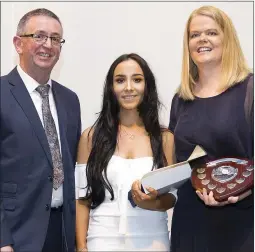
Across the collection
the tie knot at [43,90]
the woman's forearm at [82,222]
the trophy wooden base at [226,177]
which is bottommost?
the woman's forearm at [82,222]

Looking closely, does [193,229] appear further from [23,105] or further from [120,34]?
[120,34]

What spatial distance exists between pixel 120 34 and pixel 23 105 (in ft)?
3.94

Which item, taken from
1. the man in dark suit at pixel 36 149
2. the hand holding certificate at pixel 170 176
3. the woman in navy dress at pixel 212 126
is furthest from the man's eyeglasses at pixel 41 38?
the hand holding certificate at pixel 170 176

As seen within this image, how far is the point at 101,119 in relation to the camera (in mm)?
2557

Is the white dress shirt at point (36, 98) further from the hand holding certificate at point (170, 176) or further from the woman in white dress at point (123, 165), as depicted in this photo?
the hand holding certificate at point (170, 176)

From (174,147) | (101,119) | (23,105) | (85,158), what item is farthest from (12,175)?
(174,147)

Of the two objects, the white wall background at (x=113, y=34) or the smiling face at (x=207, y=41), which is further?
the white wall background at (x=113, y=34)

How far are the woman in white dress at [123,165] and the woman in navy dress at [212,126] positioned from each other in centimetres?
11

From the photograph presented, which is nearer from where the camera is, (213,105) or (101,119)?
(213,105)

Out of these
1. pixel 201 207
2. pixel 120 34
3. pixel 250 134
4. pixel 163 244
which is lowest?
pixel 163 244

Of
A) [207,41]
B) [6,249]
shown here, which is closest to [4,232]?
[6,249]

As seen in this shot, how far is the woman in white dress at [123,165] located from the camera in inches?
92.0

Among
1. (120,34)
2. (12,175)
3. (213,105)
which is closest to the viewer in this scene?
A: (12,175)

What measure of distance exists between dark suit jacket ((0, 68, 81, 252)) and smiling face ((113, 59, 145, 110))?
48 centimetres
